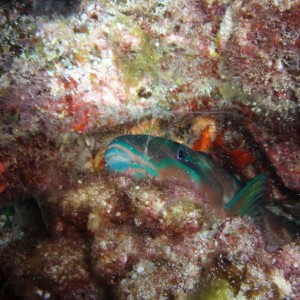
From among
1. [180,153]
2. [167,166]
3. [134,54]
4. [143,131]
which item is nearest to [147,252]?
[167,166]

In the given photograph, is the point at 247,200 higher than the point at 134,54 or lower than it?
lower

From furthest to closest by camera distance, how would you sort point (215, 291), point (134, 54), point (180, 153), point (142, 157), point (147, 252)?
point (134, 54) < point (180, 153) < point (142, 157) < point (147, 252) < point (215, 291)

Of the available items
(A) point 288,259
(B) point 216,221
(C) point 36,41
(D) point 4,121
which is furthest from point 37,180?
(A) point 288,259

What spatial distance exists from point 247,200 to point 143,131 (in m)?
1.66

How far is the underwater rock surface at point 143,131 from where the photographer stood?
254 centimetres

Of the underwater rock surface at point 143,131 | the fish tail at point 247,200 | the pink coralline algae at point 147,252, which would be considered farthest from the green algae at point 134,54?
the fish tail at point 247,200

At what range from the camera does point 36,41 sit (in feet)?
11.1

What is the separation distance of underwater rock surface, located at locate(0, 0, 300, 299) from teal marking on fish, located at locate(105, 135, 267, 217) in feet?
0.41

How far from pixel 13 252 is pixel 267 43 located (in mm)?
3303

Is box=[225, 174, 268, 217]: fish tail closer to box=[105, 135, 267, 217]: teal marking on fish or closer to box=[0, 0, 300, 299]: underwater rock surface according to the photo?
box=[105, 135, 267, 217]: teal marking on fish

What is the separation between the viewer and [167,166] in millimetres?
2941

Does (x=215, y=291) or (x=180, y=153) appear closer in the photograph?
(x=215, y=291)

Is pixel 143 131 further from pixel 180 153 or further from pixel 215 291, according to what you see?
pixel 215 291

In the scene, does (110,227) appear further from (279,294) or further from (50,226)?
(279,294)
